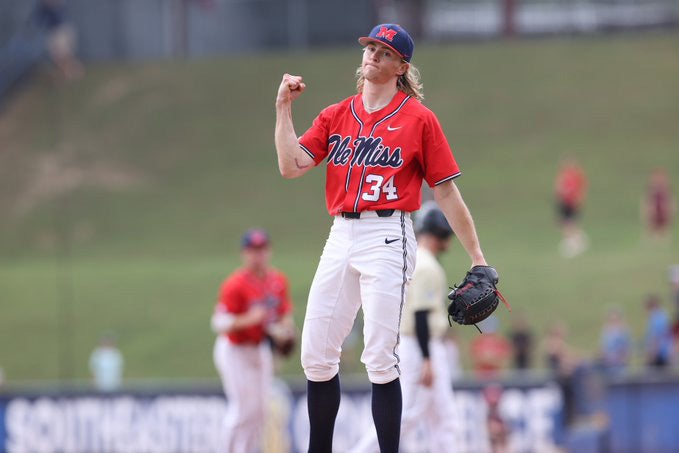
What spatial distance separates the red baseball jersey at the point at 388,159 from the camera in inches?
257

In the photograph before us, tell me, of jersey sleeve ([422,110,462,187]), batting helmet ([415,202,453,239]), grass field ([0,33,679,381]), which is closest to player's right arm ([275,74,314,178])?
jersey sleeve ([422,110,462,187])

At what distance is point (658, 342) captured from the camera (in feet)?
61.6

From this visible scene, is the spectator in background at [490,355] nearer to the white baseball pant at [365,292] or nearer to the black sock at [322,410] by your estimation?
the black sock at [322,410]

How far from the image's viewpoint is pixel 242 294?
1102 centimetres

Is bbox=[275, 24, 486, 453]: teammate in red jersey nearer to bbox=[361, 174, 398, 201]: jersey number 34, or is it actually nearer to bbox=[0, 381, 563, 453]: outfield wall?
bbox=[361, 174, 398, 201]: jersey number 34

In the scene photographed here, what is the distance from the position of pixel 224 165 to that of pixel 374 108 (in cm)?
3088

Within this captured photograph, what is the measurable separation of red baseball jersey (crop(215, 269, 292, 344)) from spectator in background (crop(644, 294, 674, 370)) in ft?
29.5

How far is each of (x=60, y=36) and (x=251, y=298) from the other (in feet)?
103

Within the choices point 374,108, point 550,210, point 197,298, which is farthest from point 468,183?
point 374,108

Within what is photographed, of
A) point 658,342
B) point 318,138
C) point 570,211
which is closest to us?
point 318,138

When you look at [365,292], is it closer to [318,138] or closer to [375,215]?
[375,215]

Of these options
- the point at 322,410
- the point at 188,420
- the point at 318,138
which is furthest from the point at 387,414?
the point at 188,420

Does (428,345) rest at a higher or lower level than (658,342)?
higher

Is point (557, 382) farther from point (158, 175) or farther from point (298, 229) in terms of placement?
point (158, 175)
